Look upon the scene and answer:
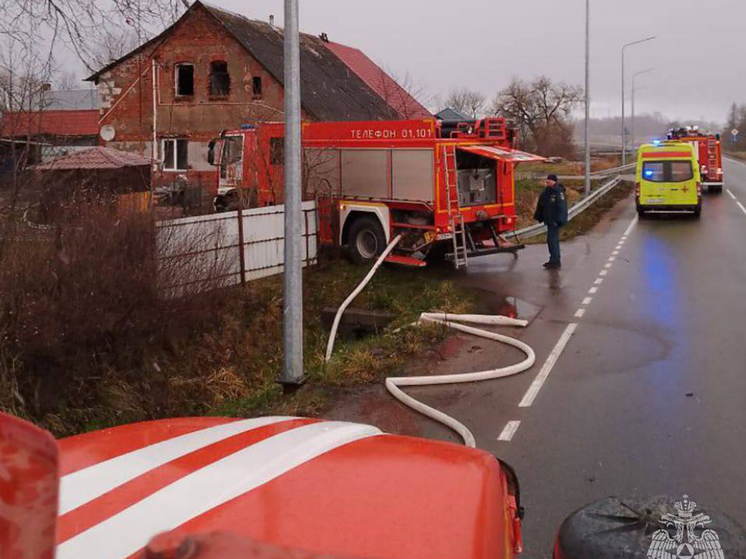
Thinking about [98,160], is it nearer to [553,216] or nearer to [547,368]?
[553,216]

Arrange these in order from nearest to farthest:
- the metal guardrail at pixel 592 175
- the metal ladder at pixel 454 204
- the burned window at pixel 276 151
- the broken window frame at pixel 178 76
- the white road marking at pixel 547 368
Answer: the white road marking at pixel 547 368
the metal ladder at pixel 454 204
the burned window at pixel 276 151
the broken window frame at pixel 178 76
the metal guardrail at pixel 592 175

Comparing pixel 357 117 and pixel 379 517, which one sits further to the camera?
pixel 357 117

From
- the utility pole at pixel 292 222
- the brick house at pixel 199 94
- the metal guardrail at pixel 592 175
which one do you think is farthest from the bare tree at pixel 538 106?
the utility pole at pixel 292 222

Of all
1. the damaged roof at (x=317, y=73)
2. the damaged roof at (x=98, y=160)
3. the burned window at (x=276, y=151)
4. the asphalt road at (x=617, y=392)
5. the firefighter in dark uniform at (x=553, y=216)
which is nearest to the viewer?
the asphalt road at (x=617, y=392)

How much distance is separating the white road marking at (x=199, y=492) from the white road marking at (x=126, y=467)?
0.62 ft

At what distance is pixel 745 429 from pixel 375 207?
907cm

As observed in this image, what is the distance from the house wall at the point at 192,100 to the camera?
30844 millimetres

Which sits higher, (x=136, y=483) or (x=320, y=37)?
(x=320, y=37)

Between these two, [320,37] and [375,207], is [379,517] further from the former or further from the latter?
[320,37]

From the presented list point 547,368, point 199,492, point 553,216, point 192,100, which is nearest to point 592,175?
point 192,100

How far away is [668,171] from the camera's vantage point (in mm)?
24875

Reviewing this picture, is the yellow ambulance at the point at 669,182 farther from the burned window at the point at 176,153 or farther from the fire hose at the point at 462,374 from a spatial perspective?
the burned window at the point at 176,153

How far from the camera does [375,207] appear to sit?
1466 cm

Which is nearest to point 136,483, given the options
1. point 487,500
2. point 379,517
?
point 379,517
